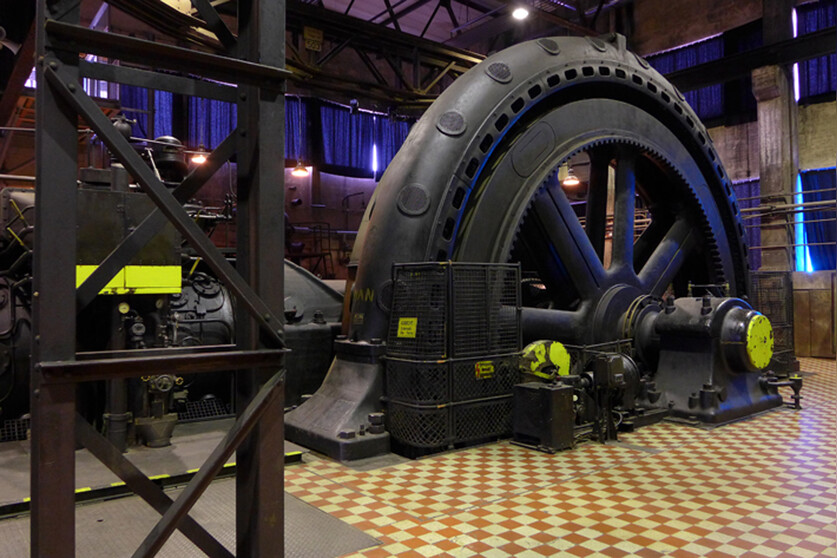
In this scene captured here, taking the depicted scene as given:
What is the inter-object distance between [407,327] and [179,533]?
2301 millimetres

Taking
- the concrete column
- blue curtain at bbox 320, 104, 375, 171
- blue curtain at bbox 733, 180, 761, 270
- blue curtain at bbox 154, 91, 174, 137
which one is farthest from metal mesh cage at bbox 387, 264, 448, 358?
blue curtain at bbox 320, 104, 375, 171

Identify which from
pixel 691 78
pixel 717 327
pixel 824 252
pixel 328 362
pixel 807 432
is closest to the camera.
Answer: pixel 807 432

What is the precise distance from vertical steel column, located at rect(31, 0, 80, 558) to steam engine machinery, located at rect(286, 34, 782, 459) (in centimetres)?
289

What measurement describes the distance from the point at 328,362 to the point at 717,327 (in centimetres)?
372

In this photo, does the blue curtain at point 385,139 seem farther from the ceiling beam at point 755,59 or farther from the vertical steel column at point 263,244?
the vertical steel column at point 263,244

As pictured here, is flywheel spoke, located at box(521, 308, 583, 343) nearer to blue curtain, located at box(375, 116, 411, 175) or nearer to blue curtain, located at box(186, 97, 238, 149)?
blue curtain, located at box(186, 97, 238, 149)

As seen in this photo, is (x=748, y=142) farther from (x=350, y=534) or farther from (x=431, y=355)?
(x=350, y=534)

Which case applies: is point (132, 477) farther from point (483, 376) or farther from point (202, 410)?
point (202, 410)

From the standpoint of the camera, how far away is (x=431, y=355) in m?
4.96

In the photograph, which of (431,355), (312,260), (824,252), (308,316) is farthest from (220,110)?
(824,252)

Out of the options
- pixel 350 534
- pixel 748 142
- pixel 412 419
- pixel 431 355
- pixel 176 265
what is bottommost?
pixel 350 534

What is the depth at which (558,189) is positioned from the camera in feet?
20.8

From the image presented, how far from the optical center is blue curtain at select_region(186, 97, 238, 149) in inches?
527

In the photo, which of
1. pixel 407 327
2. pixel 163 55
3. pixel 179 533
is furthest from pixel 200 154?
pixel 163 55
